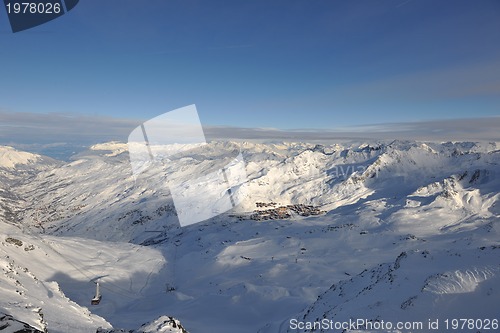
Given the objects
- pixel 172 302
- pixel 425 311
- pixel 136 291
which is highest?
pixel 425 311

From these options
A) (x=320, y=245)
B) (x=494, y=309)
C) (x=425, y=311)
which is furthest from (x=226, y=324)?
(x=320, y=245)

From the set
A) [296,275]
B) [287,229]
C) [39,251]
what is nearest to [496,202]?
[287,229]

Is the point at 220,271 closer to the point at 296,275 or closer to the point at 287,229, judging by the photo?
the point at 296,275

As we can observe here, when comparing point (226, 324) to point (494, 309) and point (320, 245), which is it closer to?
point (494, 309)

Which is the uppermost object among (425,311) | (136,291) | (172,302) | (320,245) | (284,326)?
(425,311)

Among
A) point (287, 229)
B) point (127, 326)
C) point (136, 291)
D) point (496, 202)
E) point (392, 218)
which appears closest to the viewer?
point (127, 326)

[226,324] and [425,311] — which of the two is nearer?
[425,311]

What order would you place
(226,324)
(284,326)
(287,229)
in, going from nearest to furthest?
(284,326) → (226,324) → (287,229)

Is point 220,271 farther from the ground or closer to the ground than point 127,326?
closer to the ground

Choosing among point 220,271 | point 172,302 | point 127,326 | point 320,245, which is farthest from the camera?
point 320,245

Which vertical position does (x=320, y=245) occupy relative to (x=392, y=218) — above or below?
above
